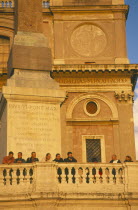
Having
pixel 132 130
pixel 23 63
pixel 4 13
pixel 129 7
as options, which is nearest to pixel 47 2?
pixel 4 13

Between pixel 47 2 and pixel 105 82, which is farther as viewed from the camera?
pixel 47 2

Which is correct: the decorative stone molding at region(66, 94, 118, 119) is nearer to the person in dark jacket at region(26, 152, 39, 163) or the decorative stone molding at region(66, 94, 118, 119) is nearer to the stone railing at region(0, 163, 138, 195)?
the person in dark jacket at region(26, 152, 39, 163)

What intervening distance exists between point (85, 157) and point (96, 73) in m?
5.24

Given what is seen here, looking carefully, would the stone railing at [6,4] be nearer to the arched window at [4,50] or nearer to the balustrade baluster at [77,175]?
the arched window at [4,50]

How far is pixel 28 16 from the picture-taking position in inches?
888

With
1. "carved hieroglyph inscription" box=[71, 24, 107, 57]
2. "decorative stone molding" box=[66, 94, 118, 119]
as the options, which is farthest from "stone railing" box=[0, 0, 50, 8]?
"decorative stone molding" box=[66, 94, 118, 119]

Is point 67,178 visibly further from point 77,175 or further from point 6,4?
point 6,4

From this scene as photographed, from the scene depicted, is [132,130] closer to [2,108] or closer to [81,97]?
[81,97]

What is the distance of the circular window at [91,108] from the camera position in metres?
37.0

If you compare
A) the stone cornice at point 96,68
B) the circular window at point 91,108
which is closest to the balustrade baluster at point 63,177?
the circular window at point 91,108

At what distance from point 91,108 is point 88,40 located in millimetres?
4832

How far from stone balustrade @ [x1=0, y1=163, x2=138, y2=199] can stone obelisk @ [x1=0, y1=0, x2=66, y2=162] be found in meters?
2.86

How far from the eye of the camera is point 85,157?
3572cm

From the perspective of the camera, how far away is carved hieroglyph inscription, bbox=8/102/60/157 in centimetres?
1930
